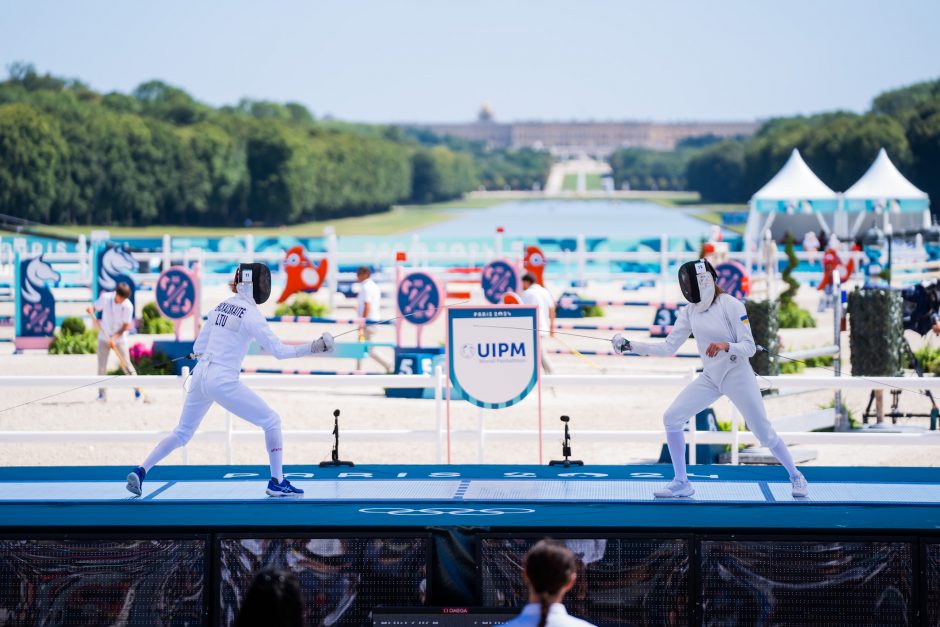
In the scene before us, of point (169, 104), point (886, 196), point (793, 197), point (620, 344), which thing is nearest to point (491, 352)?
point (620, 344)

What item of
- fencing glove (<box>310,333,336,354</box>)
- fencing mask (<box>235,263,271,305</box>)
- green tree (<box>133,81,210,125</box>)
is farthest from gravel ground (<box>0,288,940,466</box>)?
green tree (<box>133,81,210,125</box>)

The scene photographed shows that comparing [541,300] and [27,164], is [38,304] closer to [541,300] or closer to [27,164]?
[541,300]

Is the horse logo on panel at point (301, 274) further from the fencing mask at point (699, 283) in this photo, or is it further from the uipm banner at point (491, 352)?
the fencing mask at point (699, 283)

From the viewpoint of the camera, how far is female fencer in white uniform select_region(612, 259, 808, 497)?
9.77 m

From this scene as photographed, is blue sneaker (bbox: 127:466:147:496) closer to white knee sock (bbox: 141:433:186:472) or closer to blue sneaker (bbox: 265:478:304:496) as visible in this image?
white knee sock (bbox: 141:433:186:472)

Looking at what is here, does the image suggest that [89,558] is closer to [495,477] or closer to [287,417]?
[495,477]

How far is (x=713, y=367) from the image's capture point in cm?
983

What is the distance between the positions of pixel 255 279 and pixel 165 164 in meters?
85.7

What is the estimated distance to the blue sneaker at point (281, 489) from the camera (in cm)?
994

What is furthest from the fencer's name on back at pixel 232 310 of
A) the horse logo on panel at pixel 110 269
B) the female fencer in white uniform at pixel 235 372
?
the horse logo on panel at pixel 110 269

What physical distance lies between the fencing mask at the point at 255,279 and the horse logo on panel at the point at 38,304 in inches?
599

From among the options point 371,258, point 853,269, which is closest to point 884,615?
point 853,269

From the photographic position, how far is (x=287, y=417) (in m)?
18.0

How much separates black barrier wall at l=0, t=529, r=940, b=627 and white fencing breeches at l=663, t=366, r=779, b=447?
4.79 ft
